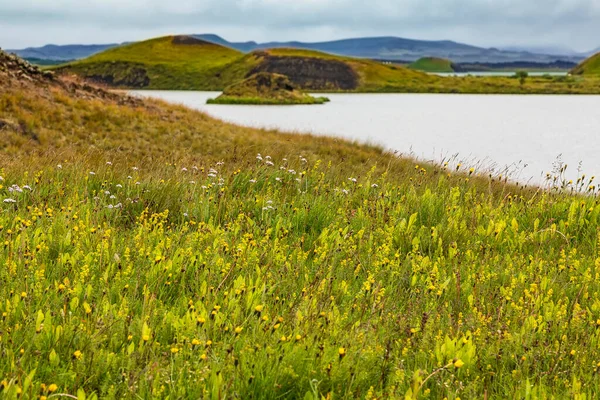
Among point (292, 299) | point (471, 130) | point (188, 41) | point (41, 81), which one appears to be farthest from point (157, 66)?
point (292, 299)

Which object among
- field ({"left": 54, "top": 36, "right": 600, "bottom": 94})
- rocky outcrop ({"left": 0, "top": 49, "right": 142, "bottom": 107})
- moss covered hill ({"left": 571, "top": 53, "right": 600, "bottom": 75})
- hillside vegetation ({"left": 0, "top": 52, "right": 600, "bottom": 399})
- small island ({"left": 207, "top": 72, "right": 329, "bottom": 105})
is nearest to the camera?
hillside vegetation ({"left": 0, "top": 52, "right": 600, "bottom": 399})

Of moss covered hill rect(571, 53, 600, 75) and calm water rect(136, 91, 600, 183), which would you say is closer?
calm water rect(136, 91, 600, 183)

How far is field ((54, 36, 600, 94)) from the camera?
78.0m

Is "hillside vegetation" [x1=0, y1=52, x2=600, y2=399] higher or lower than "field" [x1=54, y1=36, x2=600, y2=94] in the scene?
lower

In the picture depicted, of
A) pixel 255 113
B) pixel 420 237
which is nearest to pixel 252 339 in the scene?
pixel 420 237

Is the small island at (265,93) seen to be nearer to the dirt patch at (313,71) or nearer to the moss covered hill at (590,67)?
the dirt patch at (313,71)

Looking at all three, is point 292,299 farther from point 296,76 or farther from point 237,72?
point 237,72

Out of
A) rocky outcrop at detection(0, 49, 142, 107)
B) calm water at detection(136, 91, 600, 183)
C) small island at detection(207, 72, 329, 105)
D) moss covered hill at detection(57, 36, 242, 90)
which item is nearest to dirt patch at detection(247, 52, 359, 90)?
moss covered hill at detection(57, 36, 242, 90)

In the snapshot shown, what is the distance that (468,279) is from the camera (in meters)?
4.66

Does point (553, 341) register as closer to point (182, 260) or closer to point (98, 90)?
point (182, 260)

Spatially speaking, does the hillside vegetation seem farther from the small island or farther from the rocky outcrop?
the small island

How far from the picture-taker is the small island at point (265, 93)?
44375 millimetres

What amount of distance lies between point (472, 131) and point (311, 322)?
82.4 ft

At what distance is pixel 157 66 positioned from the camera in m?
92.6
